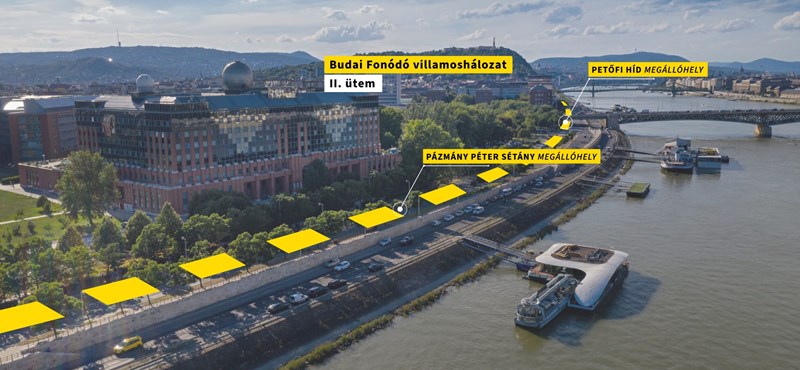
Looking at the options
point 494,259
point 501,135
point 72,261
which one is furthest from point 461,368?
point 501,135

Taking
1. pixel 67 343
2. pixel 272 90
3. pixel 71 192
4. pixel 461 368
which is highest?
pixel 272 90

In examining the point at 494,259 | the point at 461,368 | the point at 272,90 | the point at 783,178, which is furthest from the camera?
the point at 783,178

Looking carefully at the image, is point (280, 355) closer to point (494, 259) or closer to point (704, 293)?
point (494, 259)
